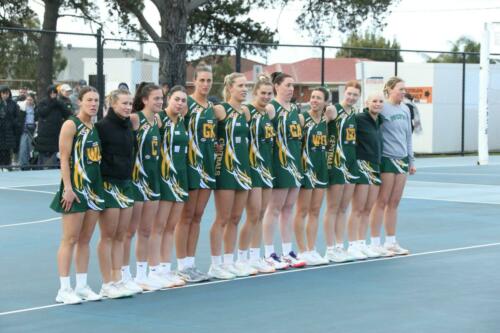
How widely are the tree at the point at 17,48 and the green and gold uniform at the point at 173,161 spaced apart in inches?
834

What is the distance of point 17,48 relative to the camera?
34.3 meters

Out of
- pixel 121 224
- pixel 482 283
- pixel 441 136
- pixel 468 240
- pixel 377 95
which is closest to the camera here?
pixel 121 224

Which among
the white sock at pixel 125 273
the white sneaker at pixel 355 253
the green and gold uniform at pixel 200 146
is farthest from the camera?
the white sneaker at pixel 355 253

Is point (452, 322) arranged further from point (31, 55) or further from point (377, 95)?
point (31, 55)

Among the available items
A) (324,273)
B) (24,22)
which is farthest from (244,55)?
(324,273)

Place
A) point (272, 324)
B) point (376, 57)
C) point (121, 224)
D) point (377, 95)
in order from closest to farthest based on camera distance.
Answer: point (272, 324) → point (121, 224) → point (377, 95) → point (376, 57)

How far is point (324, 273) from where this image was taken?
11.4 meters

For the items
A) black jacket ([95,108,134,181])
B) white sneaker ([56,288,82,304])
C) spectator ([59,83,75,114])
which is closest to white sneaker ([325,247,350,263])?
black jacket ([95,108,134,181])

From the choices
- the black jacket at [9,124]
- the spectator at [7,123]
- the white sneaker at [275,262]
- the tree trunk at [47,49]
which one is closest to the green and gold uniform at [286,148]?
the white sneaker at [275,262]

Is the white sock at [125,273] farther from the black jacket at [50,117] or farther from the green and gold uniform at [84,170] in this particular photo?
the black jacket at [50,117]

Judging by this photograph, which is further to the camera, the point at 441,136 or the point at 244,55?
the point at 441,136

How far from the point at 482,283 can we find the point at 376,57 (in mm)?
71588

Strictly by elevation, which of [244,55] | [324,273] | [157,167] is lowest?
[324,273]

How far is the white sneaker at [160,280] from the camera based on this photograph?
10375 millimetres
